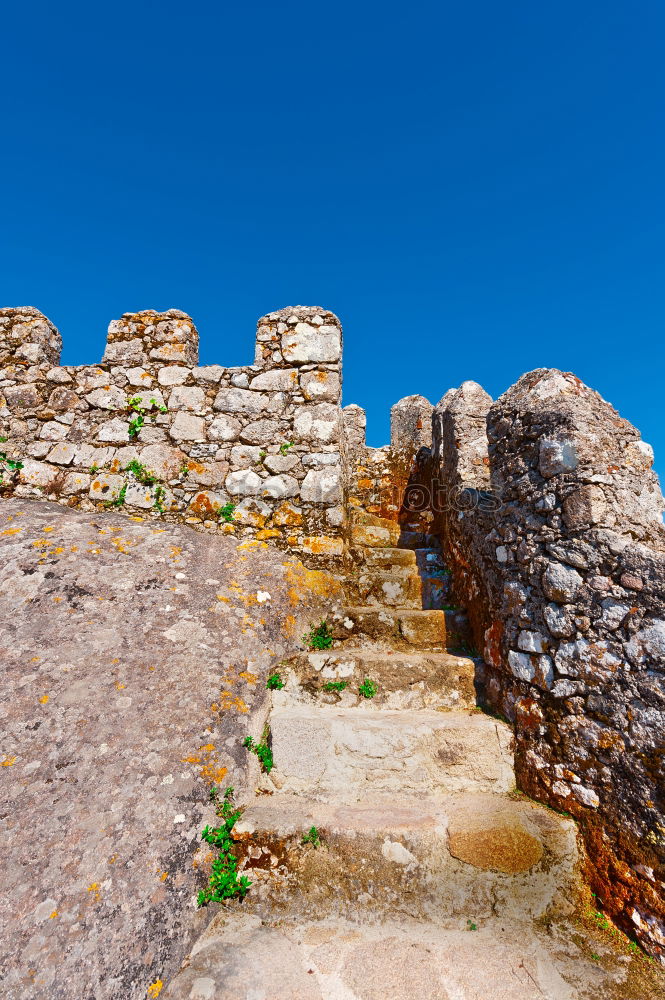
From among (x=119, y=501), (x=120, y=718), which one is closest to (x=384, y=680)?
(x=120, y=718)

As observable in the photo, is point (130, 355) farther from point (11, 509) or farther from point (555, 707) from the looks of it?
point (555, 707)

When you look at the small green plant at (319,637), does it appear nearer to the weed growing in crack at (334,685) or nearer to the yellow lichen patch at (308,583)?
the yellow lichen patch at (308,583)

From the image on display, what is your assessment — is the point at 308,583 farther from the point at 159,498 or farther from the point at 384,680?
the point at 159,498

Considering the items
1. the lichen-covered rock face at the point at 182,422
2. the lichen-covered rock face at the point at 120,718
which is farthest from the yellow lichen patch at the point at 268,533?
the lichen-covered rock face at the point at 120,718

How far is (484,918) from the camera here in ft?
7.89

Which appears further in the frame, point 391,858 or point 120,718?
point 120,718

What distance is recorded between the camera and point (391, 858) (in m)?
2.52

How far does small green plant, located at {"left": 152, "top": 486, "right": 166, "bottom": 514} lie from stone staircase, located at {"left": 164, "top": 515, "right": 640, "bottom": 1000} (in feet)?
7.34

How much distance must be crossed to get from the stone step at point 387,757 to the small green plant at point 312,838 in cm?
33

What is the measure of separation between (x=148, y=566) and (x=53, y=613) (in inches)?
31.3

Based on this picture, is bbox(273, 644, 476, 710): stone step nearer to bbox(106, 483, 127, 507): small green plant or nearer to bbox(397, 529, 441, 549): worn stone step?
bbox(106, 483, 127, 507): small green plant

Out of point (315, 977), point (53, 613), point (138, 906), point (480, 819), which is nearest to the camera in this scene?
point (315, 977)

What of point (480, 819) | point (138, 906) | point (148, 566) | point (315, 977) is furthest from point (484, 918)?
point (148, 566)

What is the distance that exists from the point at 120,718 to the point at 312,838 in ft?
4.51
